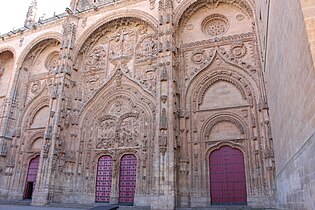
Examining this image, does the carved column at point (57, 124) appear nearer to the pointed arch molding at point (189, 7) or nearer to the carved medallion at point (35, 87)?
the carved medallion at point (35, 87)

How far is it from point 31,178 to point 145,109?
8.02 meters

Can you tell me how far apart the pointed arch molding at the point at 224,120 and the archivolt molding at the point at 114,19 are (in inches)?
227

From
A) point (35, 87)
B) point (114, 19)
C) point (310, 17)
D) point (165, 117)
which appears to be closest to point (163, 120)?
point (165, 117)

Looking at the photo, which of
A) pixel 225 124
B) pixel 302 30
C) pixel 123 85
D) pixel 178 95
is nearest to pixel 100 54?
pixel 123 85

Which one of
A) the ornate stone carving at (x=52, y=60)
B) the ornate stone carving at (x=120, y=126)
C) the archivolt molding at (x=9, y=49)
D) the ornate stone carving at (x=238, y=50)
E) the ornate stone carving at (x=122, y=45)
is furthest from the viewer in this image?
the archivolt molding at (x=9, y=49)

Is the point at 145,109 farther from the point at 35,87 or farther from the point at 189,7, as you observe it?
the point at 35,87

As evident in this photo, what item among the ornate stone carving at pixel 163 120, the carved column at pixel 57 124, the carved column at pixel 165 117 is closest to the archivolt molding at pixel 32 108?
the carved column at pixel 57 124

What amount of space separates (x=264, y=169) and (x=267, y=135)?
130 centimetres

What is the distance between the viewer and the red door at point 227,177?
10.4 meters

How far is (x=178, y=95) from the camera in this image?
479 inches

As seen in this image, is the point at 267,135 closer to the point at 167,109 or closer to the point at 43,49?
the point at 167,109

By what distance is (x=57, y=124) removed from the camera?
13531 mm

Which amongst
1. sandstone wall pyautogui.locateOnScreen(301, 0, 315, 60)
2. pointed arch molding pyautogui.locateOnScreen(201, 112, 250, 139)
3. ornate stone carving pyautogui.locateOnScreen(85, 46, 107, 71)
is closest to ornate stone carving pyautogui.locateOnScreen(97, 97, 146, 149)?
ornate stone carving pyautogui.locateOnScreen(85, 46, 107, 71)

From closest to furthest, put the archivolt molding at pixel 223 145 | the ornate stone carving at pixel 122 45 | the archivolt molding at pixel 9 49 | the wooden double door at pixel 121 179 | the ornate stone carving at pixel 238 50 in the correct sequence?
the archivolt molding at pixel 223 145, the ornate stone carving at pixel 238 50, the wooden double door at pixel 121 179, the ornate stone carving at pixel 122 45, the archivolt molding at pixel 9 49
